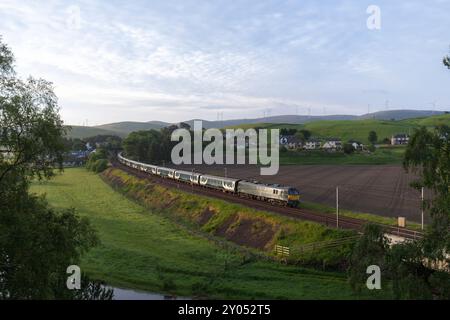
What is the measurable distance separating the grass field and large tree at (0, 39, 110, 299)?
9338mm

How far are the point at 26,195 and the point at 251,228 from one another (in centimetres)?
3025

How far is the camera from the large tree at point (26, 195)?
16188 mm

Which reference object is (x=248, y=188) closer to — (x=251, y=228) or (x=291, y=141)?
(x=251, y=228)

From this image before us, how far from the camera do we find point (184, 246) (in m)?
42.6

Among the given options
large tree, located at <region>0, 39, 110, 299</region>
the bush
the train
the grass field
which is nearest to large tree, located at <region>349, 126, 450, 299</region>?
the grass field

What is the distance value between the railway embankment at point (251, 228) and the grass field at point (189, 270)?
186 centimetres

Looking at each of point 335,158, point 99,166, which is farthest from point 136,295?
point 335,158

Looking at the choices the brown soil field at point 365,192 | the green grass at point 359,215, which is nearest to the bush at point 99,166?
the brown soil field at point 365,192

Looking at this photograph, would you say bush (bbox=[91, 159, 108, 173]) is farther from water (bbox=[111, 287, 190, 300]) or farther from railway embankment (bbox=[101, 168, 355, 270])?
water (bbox=[111, 287, 190, 300])

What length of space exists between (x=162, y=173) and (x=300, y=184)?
114 ft

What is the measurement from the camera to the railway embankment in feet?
116

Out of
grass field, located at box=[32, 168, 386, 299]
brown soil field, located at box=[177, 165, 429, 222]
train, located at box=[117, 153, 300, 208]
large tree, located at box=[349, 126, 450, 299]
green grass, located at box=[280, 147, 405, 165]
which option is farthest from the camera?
green grass, located at box=[280, 147, 405, 165]

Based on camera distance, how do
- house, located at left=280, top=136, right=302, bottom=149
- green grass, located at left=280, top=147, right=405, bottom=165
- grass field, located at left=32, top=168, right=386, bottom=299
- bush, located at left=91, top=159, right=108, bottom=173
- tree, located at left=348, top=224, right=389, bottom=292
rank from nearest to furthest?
tree, located at left=348, top=224, right=389, bottom=292
grass field, located at left=32, top=168, right=386, bottom=299
green grass, located at left=280, top=147, right=405, bottom=165
bush, located at left=91, top=159, right=108, bottom=173
house, located at left=280, top=136, right=302, bottom=149

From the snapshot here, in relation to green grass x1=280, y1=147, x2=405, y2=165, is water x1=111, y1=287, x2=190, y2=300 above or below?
below
